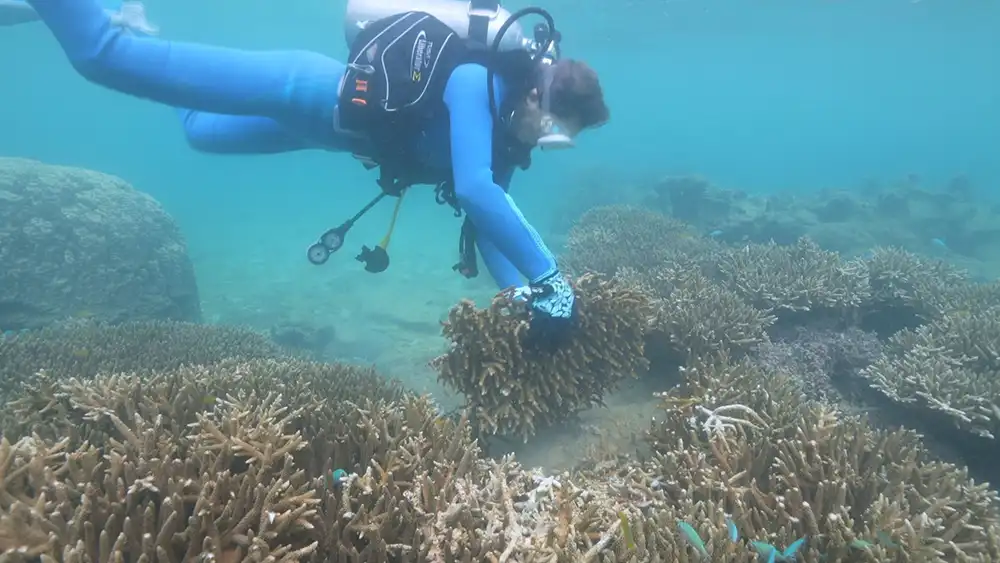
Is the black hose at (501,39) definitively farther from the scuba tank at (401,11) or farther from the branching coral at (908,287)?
the branching coral at (908,287)

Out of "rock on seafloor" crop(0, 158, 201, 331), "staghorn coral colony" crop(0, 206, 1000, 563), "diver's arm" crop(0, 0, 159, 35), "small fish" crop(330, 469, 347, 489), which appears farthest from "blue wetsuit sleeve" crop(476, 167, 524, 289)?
"rock on seafloor" crop(0, 158, 201, 331)

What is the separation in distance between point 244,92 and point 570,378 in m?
3.98

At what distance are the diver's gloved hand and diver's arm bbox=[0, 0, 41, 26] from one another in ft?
22.5

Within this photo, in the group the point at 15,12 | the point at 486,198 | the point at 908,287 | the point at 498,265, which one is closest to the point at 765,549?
the point at 486,198

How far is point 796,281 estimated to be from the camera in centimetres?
708

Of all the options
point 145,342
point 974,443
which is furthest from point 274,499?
point 145,342

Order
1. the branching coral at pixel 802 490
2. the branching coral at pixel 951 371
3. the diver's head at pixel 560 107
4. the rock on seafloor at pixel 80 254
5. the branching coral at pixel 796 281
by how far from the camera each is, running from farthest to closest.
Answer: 1. the rock on seafloor at pixel 80 254
2. the branching coral at pixel 796 281
3. the branching coral at pixel 951 371
4. the diver's head at pixel 560 107
5. the branching coral at pixel 802 490

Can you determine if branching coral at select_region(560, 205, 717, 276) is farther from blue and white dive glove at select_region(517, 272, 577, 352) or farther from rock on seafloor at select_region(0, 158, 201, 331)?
rock on seafloor at select_region(0, 158, 201, 331)

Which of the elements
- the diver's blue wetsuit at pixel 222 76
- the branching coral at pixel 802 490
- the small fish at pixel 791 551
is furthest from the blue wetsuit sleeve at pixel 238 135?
the small fish at pixel 791 551

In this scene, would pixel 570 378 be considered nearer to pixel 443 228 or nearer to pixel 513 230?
pixel 513 230

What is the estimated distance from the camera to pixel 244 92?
16.7 ft

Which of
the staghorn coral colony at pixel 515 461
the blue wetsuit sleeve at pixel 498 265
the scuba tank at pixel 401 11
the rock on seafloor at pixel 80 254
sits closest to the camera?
the staghorn coral colony at pixel 515 461

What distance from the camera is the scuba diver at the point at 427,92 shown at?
13.9 feet

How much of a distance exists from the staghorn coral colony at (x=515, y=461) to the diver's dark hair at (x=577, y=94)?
1478 millimetres
